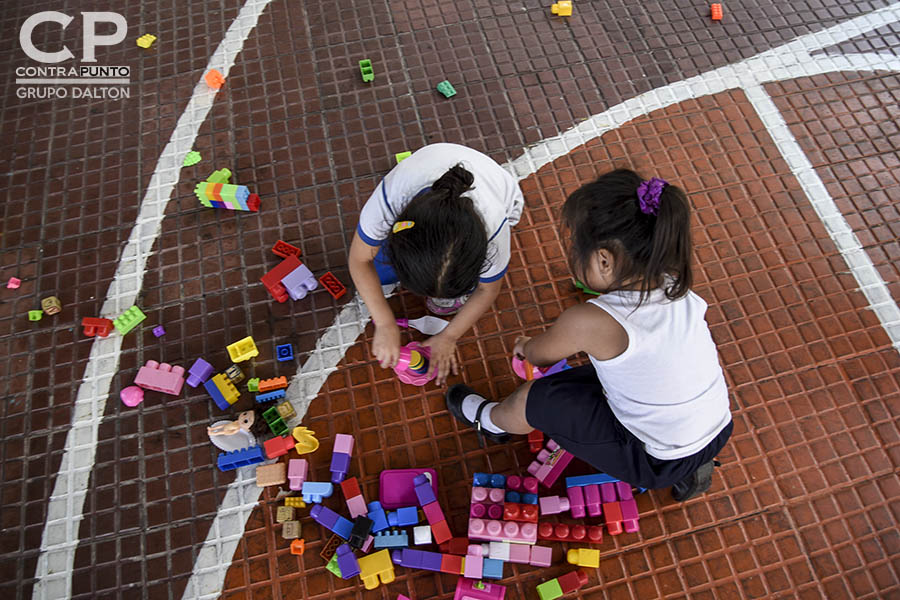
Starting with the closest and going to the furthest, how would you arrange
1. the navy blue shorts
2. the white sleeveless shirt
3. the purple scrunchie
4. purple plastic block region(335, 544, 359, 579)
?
the purple scrunchie → the white sleeveless shirt → the navy blue shorts → purple plastic block region(335, 544, 359, 579)

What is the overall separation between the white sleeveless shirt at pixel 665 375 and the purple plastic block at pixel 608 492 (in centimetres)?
30

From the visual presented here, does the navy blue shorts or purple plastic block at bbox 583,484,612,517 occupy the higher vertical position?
the navy blue shorts

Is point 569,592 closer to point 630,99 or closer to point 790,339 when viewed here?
point 790,339

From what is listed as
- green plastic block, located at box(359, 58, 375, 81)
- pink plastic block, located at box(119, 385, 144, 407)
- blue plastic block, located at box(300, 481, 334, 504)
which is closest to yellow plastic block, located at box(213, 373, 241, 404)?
pink plastic block, located at box(119, 385, 144, 407)

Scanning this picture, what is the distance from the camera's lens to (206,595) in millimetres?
1396

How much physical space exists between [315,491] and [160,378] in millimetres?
559

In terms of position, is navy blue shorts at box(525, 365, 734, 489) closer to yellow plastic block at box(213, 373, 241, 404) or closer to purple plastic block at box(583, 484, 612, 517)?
purple plastic block at box(583, 484, 612, 517)

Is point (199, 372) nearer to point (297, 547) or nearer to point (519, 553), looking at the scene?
point (297, 547)

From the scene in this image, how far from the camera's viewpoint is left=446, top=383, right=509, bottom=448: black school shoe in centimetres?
151

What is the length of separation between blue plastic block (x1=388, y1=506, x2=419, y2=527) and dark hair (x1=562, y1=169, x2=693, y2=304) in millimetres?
793

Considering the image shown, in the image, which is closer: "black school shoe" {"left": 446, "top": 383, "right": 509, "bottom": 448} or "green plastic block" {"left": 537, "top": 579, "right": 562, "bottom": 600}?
"green plastic block" {"left": 537, "top": 579, "right": 562, "bottom": 600}

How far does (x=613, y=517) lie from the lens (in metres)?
1.44
